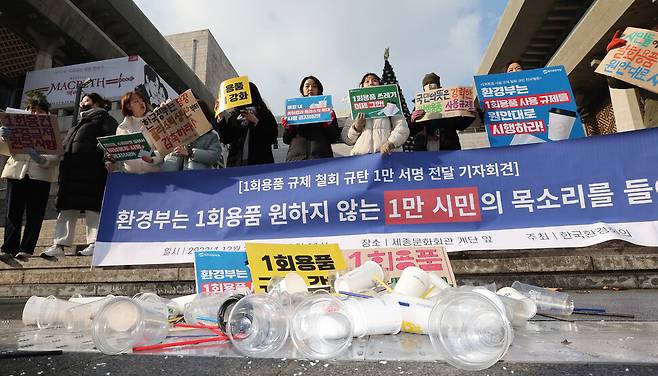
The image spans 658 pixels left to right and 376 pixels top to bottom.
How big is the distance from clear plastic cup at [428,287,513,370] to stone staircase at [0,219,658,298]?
2266mm

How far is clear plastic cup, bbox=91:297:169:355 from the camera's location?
1.49 m

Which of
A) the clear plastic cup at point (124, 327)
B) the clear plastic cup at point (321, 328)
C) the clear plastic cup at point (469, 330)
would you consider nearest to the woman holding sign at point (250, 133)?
the clear plastic cup at point (124, 327)

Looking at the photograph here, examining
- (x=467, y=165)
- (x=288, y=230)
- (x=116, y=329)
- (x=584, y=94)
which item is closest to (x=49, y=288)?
(x=288, y=230)

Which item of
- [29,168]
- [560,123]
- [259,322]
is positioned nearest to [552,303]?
[259,322]

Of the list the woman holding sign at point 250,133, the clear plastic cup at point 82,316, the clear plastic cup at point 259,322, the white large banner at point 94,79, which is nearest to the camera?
the clear plastic cup at point 259,322

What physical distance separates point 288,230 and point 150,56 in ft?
61.8

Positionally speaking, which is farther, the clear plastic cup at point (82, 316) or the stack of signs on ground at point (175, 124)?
the stack of signs on ground at point (175, 124)

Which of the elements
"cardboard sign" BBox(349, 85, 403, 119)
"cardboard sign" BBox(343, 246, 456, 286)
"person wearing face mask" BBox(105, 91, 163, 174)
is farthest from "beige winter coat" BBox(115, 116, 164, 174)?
"cardboard sign" BBox(343, 246, 456, 286)

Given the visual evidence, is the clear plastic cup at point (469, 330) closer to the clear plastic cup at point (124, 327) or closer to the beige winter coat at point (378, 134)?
the clear plastic cup at point (124, 327)

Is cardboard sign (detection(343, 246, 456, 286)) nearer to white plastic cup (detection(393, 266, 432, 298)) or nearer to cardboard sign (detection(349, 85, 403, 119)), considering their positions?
white plastic cup (detection(393, 266, 432, 298))

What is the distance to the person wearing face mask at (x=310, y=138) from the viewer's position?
15.3 feet

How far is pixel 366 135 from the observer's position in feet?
14.9

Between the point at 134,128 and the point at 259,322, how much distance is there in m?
3.84

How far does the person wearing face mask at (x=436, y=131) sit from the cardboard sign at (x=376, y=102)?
42 centimetres
